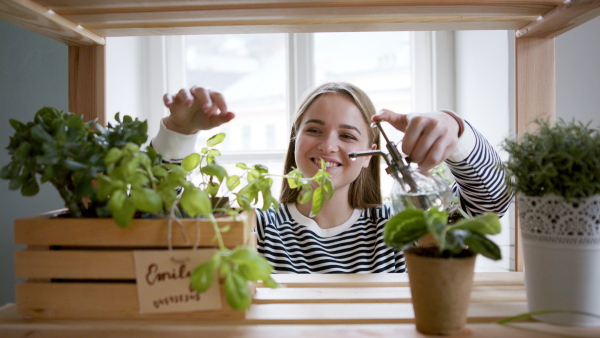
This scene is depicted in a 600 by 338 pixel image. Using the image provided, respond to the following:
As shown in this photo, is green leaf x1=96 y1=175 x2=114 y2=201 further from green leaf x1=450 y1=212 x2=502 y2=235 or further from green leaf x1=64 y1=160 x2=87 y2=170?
green leaf x1=450 y1=212 x2=502 y2=235

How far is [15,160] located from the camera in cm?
47

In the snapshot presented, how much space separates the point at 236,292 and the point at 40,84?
2.98 ft

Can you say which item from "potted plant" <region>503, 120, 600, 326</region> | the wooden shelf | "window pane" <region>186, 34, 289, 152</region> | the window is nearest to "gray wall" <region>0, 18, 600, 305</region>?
the wooden shelf

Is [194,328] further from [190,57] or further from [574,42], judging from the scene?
[190,57]

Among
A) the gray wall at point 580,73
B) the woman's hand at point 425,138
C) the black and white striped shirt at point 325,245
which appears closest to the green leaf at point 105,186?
the woman's hand at point 425,138

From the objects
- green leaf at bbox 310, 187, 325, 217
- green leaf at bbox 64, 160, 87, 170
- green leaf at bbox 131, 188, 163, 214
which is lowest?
green leaf at bbox 310, 187, 325, 217

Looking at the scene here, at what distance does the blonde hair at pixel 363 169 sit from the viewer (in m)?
1.12

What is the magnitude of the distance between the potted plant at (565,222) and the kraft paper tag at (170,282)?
342 mm

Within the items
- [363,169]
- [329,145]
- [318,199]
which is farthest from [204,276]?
[363,169]

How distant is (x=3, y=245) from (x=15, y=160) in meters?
0.60

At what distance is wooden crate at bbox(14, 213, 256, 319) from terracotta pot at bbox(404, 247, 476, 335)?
180 mm

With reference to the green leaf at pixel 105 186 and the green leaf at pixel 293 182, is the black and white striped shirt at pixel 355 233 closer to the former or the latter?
the green leaf at pixel 293 182

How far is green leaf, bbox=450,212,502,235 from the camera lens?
434mm

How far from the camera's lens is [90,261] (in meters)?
0.49
